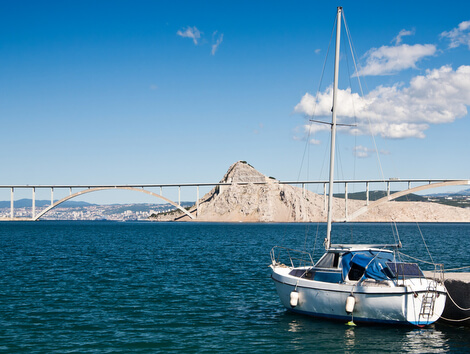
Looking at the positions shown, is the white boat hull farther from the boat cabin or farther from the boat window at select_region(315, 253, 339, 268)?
the boat window at select_region(315, 253, 339, 268)

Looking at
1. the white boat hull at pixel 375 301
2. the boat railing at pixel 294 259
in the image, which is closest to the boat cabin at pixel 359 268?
the white boat hull at pixel 375 301

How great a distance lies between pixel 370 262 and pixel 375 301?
1618 millimetres

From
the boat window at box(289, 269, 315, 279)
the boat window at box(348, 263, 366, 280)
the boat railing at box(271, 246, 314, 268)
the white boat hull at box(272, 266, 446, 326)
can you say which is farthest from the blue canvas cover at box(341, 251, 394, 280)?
the boat railing at box(271, 246, 314, 268)

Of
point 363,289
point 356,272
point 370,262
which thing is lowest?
point 363,289

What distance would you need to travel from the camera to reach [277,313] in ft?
68.0

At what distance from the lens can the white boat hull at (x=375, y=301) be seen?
17.1m

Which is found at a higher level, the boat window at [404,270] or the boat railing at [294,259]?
the boat window at [404,270]

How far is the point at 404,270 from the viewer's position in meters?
18.3

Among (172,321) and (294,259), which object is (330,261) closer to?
(172,321)

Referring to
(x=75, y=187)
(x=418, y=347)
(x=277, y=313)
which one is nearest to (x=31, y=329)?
(x=277, y=313)

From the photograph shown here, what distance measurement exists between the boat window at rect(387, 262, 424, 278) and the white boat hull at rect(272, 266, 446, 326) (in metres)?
0.54

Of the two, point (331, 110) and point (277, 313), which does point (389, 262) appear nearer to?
point (277, 313)

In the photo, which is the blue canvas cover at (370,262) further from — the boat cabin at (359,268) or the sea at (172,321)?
the sea at (172,321)

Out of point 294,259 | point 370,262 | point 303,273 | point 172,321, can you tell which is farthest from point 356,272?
point 294,259
